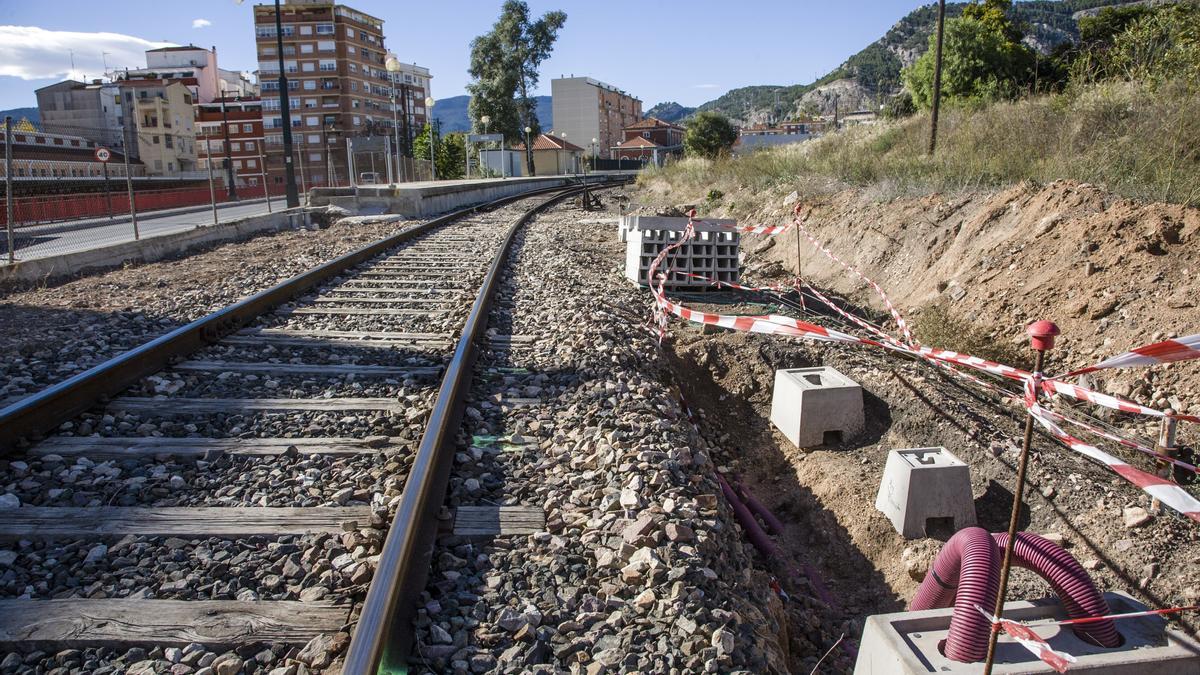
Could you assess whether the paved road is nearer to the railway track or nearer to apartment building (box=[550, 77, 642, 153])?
the railway track

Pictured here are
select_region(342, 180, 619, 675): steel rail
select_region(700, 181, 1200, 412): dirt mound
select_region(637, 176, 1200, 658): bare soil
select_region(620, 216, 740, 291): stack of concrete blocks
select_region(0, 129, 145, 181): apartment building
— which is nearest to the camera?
select_region(342, 180, 619, 675): steel rail

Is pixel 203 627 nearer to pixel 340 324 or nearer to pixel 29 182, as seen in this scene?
pixel 340 324

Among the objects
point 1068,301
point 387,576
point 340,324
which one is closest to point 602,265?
point 340,324

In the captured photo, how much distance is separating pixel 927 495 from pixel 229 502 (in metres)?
3.68

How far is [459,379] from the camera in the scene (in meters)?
5.02

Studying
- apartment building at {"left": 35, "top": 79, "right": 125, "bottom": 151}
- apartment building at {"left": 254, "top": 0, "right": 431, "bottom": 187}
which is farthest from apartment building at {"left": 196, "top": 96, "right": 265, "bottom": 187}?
apartment building at {"left": 35, "top": 79, "right": 125, "bottom": 151}

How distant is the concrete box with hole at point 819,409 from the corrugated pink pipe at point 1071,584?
8.43 ft

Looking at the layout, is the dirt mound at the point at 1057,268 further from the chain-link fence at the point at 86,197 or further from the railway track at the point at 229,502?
the chain-link fence at the point at 86,197

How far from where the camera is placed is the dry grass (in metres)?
7.84

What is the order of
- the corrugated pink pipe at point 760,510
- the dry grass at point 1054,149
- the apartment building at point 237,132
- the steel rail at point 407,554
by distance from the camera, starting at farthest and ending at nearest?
the apartment building at point 237,132 → the dry grass at point 1054,149 → the corrugated pink pipe at point 760,510 → the steel rail at point 407,554

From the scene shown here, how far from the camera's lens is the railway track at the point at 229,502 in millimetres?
2535

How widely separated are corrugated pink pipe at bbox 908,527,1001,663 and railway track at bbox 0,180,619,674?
1852 mm

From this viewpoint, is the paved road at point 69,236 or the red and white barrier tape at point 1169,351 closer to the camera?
the red and white barrier tape at point 1169,351

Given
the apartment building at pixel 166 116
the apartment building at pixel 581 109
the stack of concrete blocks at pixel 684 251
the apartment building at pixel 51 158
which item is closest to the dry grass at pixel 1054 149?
the stack of concrete blocks at pixel 684 251
